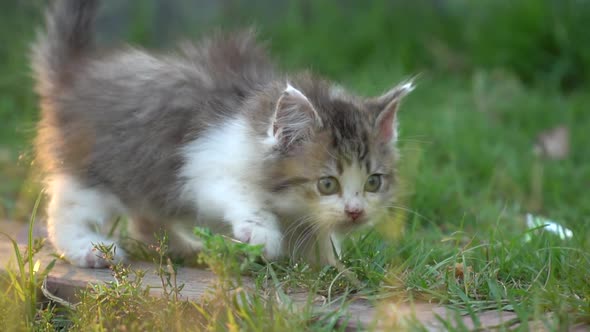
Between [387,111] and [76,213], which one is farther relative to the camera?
[76,213]

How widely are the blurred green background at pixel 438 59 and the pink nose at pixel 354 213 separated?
199 cm

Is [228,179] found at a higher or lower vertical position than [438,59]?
lower

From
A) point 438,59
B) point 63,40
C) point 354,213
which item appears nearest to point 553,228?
point 354,213

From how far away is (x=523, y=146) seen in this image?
592 centimetres

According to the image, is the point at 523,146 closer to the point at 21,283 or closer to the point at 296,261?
the point at 296,261

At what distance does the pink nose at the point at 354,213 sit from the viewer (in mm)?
3408

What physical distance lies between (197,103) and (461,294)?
1.48m

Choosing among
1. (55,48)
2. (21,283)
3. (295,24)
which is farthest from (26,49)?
(21,283)

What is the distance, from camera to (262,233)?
11.0 feet

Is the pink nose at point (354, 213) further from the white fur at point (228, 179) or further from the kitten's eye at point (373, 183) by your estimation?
the white fur at point (228, 179)

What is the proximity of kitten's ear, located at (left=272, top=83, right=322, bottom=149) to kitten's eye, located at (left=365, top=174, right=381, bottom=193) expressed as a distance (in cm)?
34

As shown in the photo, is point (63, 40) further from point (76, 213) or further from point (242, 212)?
point (242, 212)

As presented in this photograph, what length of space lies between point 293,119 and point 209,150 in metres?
0.43

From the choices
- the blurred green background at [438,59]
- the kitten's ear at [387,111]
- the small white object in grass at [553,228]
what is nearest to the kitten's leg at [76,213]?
the kitten's ear at [387,111]
